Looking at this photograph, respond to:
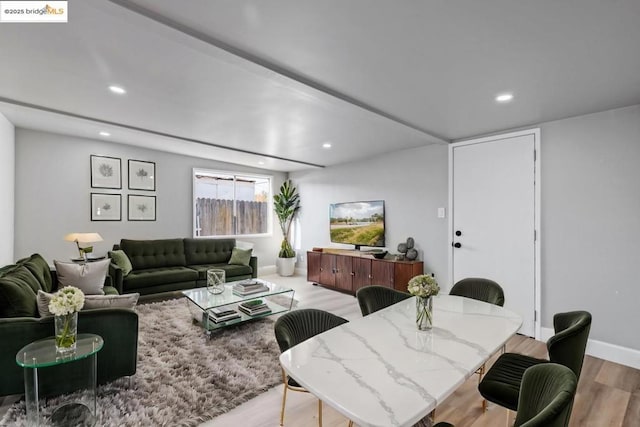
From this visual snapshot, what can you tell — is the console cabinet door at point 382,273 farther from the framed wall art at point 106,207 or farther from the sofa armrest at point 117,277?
the framed wall art at point 106,207

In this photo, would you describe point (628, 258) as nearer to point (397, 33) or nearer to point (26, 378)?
point (397, 33)

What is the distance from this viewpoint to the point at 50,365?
5.78ft

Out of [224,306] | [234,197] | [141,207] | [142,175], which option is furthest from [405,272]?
[142,175]

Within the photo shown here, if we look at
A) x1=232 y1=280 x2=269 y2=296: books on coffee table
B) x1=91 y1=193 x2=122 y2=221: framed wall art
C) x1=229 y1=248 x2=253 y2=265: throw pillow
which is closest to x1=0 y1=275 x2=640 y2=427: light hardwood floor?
x1=232 y1=280 x2=269 y2=296: books on coffee table

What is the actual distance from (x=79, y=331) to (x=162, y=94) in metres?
2.07

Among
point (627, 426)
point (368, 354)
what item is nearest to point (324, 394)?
point (368, 354)

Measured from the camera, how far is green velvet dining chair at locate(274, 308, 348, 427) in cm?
170

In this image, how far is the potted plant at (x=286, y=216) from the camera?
6.67 m

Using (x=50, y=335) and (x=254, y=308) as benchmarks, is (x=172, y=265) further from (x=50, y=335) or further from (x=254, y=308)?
(x=50, y=335)

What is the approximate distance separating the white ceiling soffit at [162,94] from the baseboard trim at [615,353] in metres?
2.83

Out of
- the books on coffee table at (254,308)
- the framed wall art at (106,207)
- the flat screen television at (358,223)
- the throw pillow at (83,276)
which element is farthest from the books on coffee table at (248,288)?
the framed wall art at (106,207)

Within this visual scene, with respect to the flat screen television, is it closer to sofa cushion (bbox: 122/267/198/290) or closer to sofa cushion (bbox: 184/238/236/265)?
sofa cushion (bbox: 184/238/236/265)

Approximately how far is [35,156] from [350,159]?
4843 mm

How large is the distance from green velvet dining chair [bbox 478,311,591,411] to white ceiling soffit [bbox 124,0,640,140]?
164 centimetres
